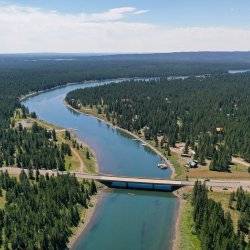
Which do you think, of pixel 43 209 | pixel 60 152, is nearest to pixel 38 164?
pixel 60 152

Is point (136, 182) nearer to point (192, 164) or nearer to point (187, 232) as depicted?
point (192, 164)

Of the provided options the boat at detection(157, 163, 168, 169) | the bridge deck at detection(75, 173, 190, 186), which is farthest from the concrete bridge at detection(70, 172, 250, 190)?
the boat at detection(157, 163, 168, 169)

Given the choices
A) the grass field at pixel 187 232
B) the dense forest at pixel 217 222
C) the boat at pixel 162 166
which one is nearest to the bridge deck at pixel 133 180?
the dense forest at pixel 217 222

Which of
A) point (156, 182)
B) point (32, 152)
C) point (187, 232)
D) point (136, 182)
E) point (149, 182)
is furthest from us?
point (32, 152)

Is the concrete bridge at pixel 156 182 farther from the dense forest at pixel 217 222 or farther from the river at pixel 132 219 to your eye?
the dense forest at pixel 217 222

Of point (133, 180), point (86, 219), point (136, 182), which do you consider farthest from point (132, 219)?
point (136, 182)

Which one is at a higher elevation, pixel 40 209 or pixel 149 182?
pixel 149 182
